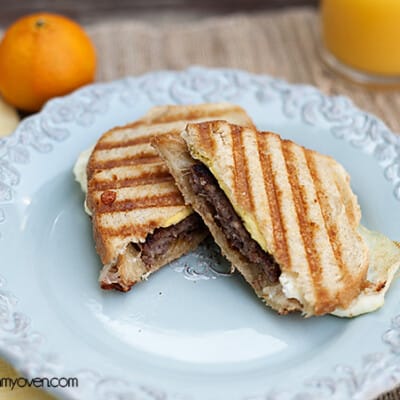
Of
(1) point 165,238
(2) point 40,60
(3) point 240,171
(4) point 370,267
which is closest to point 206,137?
(3) point 240,171

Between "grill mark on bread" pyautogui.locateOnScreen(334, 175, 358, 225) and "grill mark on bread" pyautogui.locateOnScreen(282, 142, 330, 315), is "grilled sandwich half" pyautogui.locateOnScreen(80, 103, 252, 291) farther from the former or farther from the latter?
"grill mark on bread" pyautogui.locateOnScreen(334, 175, 358, 225)

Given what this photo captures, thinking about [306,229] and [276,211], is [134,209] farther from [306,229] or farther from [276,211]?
[306,229]

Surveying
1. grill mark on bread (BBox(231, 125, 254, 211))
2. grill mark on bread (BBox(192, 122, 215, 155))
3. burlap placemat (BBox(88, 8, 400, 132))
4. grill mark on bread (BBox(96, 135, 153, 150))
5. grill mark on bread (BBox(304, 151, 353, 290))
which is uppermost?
grill mark on bread (BBox(192, 122, 215, 155))

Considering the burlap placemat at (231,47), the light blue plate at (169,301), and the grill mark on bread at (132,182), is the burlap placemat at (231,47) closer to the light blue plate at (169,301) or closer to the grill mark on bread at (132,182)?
the light blue plate at (169,301)

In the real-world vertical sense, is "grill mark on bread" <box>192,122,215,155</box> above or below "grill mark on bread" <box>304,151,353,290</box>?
above

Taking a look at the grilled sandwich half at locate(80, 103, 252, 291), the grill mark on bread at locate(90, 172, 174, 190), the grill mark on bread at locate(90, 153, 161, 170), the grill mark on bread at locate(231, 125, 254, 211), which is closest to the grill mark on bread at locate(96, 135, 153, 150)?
the grilled sandwich half at locate(80, 103, 252, 291)
